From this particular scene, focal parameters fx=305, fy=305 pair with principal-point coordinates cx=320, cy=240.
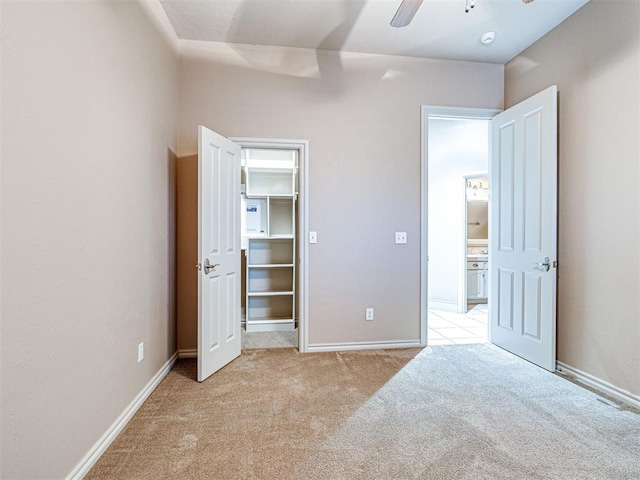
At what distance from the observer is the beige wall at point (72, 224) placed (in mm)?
1084

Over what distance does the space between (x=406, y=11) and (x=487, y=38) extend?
1569mm

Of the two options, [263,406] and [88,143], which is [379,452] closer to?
[263,406]

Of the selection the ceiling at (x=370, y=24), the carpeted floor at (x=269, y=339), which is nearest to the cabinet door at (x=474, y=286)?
the carpeted floor at (x=269, y=339)

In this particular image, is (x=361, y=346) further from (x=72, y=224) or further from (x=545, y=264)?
(x=72, y=224)

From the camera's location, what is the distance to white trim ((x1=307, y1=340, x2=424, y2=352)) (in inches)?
119

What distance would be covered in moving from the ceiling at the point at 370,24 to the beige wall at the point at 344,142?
146 mm

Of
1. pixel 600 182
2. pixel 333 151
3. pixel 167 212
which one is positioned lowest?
pixel 167 212

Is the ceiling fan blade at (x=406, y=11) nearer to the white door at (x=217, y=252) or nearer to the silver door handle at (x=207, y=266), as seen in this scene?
the white door at (x=217, y=252)

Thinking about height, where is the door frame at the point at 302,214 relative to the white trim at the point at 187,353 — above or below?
above

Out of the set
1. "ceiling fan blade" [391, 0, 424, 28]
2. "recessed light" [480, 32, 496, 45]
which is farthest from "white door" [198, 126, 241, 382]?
"recessed light" [480, 32, 496, 45]

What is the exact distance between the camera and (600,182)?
7.56 ft

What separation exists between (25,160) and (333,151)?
7.68 ft

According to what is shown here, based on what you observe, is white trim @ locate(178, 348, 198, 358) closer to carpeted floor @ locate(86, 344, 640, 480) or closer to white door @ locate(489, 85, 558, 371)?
carpeted floor @ locate(86, 344, 640, 480)

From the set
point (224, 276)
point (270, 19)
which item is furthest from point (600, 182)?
point (224, 276)
